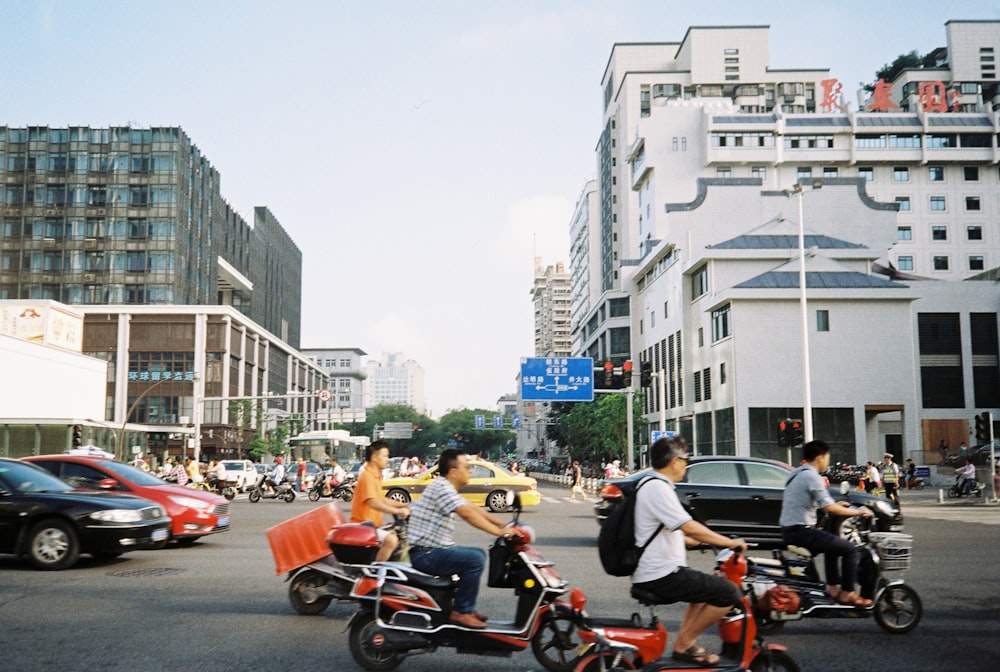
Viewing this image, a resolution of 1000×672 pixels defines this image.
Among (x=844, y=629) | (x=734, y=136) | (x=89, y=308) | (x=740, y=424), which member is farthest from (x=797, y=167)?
(x=844, y=629)

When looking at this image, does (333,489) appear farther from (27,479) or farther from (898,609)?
(898,609)

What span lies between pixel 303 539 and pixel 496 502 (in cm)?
1619

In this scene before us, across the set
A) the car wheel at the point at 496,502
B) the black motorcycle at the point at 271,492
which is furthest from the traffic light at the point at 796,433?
the black motorcycle at the point at 271,492

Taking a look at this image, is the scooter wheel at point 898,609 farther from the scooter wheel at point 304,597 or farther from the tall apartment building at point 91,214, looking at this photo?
the tall apartment building at point 91,214

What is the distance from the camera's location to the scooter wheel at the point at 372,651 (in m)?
6.80

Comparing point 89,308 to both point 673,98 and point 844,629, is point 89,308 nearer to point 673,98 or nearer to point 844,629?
point 673,98

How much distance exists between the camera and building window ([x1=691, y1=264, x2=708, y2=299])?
57125 mm

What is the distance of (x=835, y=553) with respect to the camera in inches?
316

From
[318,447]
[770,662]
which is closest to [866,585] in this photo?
[770,662]

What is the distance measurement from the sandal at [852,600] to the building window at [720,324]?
43671mm

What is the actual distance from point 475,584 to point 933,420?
2232 inches

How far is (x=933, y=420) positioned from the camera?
187 feet

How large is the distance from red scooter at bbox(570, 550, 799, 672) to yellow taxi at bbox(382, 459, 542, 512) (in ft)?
62.5

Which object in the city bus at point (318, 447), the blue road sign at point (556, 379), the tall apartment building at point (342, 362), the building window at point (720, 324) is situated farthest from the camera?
the tall apartment building at point (342, 362)
